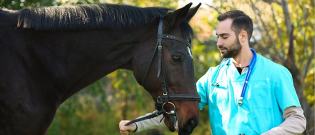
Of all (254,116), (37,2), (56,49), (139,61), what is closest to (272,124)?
(254,116)

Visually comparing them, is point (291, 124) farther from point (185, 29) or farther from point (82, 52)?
point (82, 52)

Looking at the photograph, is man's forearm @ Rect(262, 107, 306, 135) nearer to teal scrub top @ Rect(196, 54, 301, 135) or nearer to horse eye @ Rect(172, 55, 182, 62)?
teal scrub top @ Rect(196, 54, 301, 135)

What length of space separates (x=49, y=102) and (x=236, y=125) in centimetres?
162

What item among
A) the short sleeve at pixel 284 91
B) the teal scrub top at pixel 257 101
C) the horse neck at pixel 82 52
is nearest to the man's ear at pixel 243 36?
the teal scrub top at pixel 257 101

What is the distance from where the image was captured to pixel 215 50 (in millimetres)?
8961

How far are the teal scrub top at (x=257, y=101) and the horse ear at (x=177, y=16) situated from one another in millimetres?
686

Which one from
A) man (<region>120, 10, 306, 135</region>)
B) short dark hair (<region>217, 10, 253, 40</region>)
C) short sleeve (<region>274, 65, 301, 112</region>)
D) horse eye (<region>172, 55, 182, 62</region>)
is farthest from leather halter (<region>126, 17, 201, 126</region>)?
short sleeve (<region>274, 65, 301, 112</region>)

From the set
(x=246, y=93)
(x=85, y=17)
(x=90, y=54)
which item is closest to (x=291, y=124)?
(x=246, y=93)

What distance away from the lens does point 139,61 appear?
9.81ft

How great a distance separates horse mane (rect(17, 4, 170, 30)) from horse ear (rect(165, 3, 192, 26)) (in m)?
0.10

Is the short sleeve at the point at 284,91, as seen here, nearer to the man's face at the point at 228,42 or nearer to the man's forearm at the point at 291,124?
the man's forearm at the point at 291,124

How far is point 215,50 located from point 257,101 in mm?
6279

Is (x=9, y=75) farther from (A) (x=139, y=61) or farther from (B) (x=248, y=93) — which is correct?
(B) (x=248, y=93)

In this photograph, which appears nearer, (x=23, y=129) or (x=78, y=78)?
(x=23, y=129)
